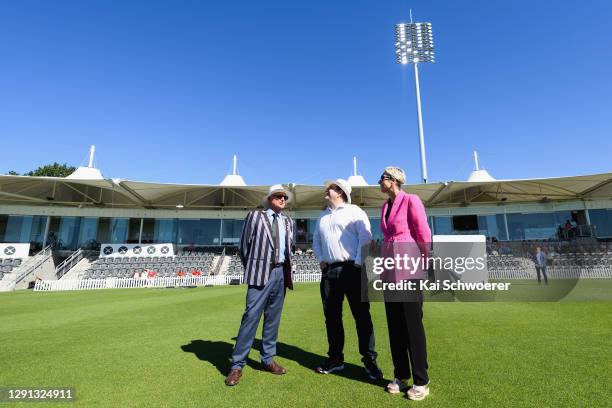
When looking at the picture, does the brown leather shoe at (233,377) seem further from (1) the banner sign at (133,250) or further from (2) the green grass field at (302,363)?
(1) the banner sign at (133,250)

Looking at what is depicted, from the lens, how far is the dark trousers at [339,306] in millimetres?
2863

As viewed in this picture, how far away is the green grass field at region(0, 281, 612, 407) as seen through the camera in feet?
7.20

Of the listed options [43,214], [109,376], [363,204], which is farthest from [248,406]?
[43,214]

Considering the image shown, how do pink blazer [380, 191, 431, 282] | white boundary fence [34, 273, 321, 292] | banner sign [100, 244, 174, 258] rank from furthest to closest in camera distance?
banner sign [100, 244, 174, 258] → white boundary fence [34, 273, 321, 292] → pink blazer [380, 191, 431, 282]

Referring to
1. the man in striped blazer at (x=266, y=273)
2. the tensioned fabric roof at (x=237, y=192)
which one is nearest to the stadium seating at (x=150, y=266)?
the tensioned fabric roof at (x=237, y=192)

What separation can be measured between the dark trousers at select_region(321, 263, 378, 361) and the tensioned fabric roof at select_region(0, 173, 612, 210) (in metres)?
17.1

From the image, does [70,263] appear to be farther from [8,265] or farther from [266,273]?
[266,273]

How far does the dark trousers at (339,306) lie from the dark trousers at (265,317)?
1.66 ft

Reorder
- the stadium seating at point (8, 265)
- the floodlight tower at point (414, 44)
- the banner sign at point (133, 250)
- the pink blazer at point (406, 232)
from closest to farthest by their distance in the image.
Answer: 1. the pink blazer at point (406, 232)
2. the stadium seating at point (8, 265)
3. the banner sign at point (133, 250)
4. the floodlight tower at point (414, 44)

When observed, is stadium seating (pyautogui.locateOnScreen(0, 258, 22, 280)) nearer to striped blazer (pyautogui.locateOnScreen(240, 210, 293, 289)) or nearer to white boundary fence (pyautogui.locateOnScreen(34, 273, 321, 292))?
white boundary fence (pyautogui.locateOnScreen(34, 273, 321, 292))

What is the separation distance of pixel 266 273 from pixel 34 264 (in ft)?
81.0

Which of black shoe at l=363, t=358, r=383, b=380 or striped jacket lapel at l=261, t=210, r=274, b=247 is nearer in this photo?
black shoe at l=363, t=358, r=383, b=380

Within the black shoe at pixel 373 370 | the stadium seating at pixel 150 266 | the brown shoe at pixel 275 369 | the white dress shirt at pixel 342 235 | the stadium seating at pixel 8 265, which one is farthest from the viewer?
the stadium seating at pixel 150 266

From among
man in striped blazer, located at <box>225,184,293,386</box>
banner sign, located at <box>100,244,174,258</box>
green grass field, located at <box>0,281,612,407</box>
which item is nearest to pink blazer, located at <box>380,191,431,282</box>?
green grass field, located at <box>0,281,612,407</box>
